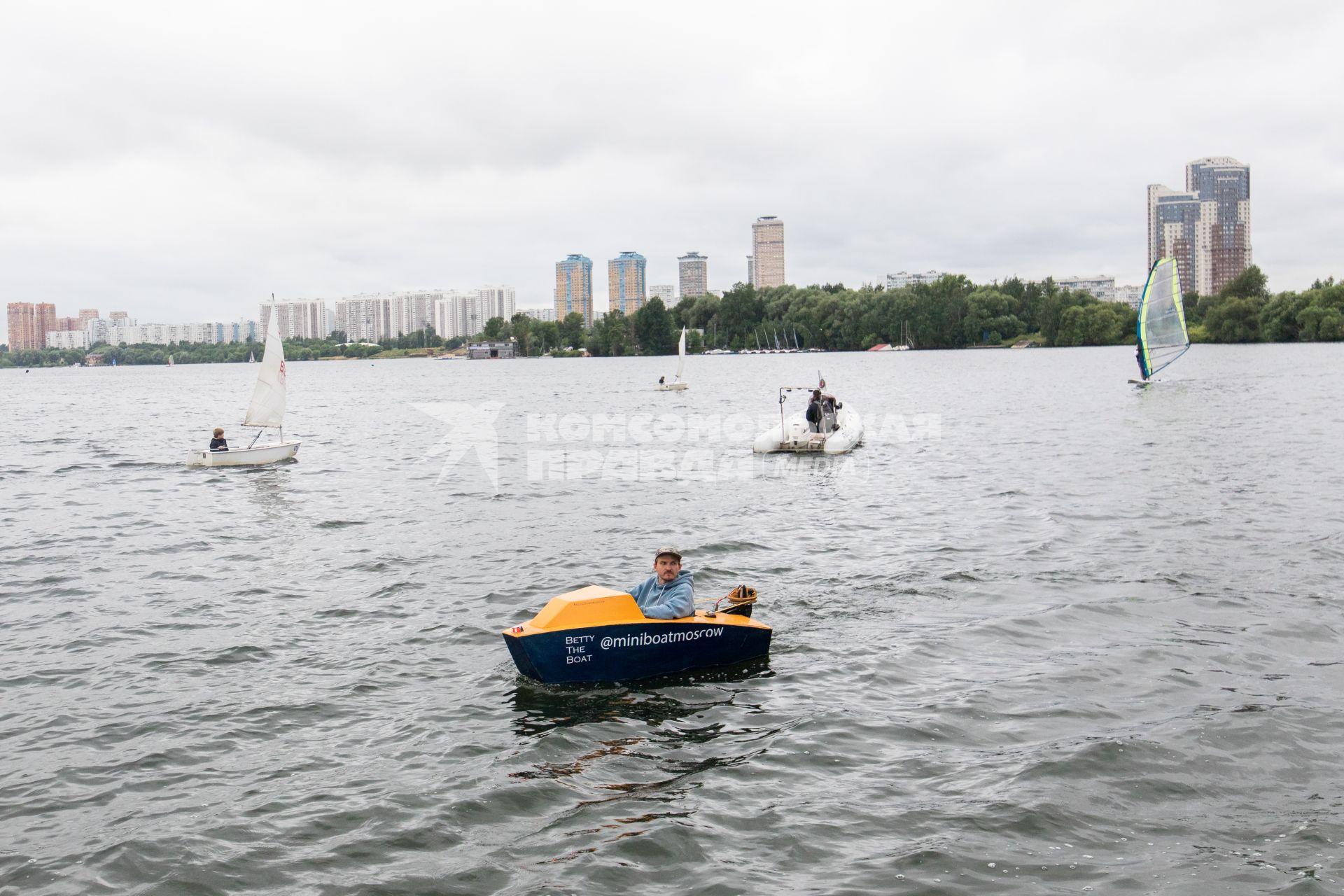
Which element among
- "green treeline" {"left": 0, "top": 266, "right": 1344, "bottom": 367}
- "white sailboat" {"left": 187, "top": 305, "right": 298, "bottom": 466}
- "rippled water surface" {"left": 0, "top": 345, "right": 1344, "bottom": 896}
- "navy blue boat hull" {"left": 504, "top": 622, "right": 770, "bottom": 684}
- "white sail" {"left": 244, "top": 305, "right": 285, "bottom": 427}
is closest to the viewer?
"rippled water surface" {"left": 0, "top": 345, "right": 1344, "bottom": 896}

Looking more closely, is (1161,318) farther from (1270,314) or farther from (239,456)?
(1270,314)

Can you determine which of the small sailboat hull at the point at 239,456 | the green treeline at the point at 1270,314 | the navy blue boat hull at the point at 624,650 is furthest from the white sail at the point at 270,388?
the green treeline at the point at 1270,314

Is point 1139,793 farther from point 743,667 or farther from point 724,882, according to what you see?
point 743,667

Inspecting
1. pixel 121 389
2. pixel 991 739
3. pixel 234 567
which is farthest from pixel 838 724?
pixel 121 389

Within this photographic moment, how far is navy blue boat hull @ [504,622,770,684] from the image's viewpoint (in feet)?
36.4

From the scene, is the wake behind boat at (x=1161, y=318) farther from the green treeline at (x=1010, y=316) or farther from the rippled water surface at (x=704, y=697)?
the green treeline at (x=1010, y=316)

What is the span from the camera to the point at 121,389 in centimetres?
12256

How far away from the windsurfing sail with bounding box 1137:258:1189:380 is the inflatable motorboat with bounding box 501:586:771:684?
176ft

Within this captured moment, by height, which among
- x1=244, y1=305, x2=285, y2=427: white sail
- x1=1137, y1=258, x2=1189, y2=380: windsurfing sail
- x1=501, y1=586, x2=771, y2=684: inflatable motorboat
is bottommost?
x1=501, y1=586, x2=771, y2=684: inflatable motorboat

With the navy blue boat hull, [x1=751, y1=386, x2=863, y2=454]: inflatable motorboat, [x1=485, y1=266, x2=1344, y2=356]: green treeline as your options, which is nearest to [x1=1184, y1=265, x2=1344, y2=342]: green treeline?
[x1=485, y1=266, x2=1344, y2=356]: green treeline

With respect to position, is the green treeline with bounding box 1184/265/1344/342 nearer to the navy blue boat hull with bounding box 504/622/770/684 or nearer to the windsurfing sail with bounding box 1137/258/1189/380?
the windsurfing sail with bounding box 1137/258/1189/380

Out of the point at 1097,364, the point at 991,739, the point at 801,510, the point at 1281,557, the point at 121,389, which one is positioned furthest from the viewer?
the point at 121,389

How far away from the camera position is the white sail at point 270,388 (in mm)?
34938

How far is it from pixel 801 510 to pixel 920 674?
11714 mm
